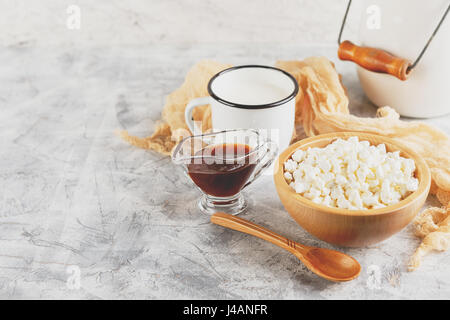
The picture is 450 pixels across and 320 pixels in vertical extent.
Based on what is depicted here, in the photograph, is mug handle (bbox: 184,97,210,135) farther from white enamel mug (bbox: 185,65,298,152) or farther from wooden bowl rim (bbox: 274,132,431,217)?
wooden bowl rim (bbox: 274,132,431,217)

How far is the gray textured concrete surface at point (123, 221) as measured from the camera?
0.68 meters

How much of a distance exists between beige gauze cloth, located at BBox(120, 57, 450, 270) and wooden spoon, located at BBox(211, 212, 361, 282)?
23 centimetres

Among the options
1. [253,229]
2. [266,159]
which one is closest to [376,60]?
[266,159]

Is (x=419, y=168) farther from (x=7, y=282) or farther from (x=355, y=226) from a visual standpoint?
(x=7, y=282)

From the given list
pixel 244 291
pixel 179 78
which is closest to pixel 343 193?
pixel 244 291

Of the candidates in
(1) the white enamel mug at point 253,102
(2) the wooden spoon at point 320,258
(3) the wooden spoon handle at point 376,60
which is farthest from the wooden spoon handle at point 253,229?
(3) the wooden spoon handle at point 376,60

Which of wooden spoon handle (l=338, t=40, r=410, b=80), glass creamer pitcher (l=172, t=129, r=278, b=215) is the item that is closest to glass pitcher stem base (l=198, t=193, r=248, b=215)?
glass creamer pitcher (l=172, t=129, r=278, b=215)

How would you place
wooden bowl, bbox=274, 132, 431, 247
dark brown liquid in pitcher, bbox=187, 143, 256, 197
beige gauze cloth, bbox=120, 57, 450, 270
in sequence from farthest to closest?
beige gauze cloth, bbox=120, 57, 450, 270
dark brown liquid in pitcher, bbox=187, 143, 256, 197
wooden bowl, bbox=274, 132, 431, 247

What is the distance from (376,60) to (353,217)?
0.39 meters

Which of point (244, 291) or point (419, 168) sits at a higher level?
point (419, 168)

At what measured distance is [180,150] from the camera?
79cm

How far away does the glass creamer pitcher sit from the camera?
0.77 meters

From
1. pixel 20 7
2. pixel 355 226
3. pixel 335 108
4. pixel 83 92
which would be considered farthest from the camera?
pixel 20 7
